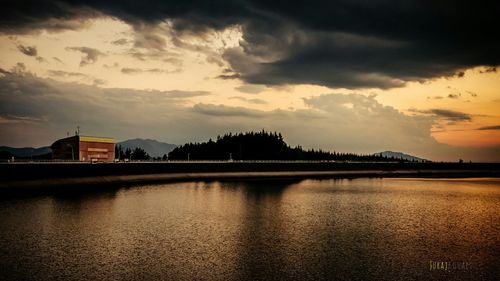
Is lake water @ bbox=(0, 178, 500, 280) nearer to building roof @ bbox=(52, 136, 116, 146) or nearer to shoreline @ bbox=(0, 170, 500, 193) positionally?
shoreline @ bbox=(0, 170, 500, 193)

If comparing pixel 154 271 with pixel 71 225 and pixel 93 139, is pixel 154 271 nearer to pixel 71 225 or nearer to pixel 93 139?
pixel 71 225

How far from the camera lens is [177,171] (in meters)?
108

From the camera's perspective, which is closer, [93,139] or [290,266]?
[290,266]

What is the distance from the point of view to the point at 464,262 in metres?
22.5

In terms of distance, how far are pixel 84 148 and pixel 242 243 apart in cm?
11385

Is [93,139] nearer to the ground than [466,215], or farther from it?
farther from it

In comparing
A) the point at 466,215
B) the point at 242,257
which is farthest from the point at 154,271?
the point at 466,215

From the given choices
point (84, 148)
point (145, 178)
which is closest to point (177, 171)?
point (145, 178)

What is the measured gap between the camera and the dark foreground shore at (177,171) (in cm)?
6825

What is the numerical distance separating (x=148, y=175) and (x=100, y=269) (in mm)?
81061

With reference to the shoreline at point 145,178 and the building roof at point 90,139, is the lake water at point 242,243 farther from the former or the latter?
the building roof at point 90,139

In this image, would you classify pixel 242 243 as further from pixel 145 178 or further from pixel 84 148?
pixel 84 148

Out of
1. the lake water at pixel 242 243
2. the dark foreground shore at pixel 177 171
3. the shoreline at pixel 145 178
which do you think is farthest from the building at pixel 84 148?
the lake water at pixel 242 243

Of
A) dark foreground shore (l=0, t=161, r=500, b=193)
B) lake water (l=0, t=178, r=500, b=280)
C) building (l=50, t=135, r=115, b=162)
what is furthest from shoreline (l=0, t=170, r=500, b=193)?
building (l=50, t=135, r=115, b=162)
